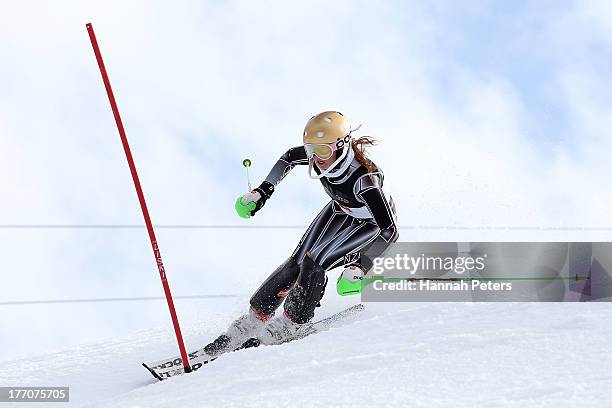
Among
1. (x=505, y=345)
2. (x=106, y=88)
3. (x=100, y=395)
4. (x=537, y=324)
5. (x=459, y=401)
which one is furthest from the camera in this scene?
(x=100, y=395)

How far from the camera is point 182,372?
4605 millimetres

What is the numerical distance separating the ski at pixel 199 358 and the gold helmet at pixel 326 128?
1.20 metres

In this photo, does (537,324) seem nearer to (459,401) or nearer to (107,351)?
(459,401)

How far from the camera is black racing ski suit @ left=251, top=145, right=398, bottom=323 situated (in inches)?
184

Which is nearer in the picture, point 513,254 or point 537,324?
point 537,324

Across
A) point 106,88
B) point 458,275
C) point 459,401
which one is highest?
point 106,88

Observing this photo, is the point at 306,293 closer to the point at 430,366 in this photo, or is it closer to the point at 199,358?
the point at 199,358

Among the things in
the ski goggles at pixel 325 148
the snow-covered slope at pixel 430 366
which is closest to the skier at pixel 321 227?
the ski goggles at pixel 325 148

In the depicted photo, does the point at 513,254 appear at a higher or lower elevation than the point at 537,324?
higher

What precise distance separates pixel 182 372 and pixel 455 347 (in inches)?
71.7

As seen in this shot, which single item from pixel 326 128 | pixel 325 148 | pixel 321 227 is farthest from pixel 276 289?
pixel 326 128

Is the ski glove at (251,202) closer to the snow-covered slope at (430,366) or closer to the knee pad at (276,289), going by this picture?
the knee pad at (276,289)

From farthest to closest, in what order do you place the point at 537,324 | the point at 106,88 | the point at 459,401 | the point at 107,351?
the point at 107,351 → the point at 106,88 → the point at 537,324 → the point at 459,401

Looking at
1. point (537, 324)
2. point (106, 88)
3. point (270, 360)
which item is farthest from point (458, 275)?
point (106, 88)
